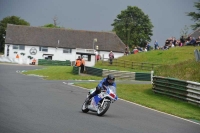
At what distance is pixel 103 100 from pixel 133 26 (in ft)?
343

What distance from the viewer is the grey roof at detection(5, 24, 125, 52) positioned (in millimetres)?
100000

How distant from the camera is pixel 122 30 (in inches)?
4717

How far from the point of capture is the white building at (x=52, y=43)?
326ft

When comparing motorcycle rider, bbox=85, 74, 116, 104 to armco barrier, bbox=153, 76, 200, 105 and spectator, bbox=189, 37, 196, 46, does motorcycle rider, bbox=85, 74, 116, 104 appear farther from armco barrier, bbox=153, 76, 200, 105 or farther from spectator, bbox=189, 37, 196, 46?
spectator, bbox=189, 37, 196, 46

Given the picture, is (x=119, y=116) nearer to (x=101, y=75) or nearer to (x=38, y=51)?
(x=101, y=75)

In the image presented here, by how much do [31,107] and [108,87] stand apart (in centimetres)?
268

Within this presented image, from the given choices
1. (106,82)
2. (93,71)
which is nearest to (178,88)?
(106,82)

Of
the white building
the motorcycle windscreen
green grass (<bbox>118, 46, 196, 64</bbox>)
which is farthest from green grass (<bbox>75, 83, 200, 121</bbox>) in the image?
the white building

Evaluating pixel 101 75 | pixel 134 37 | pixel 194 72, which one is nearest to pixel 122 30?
pixel 134 37

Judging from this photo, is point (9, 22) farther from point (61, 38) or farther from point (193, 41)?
point (193, 41)

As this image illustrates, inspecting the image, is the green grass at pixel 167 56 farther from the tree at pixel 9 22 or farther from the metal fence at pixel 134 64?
the tree at pixel 9 22

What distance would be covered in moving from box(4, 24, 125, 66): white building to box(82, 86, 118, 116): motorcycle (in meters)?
82.5

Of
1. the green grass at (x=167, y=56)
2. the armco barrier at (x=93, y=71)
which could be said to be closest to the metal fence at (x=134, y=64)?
the green grass at (x=167, y=56)

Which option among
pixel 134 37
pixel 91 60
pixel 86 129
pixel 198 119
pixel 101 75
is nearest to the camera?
pixel 86 129
